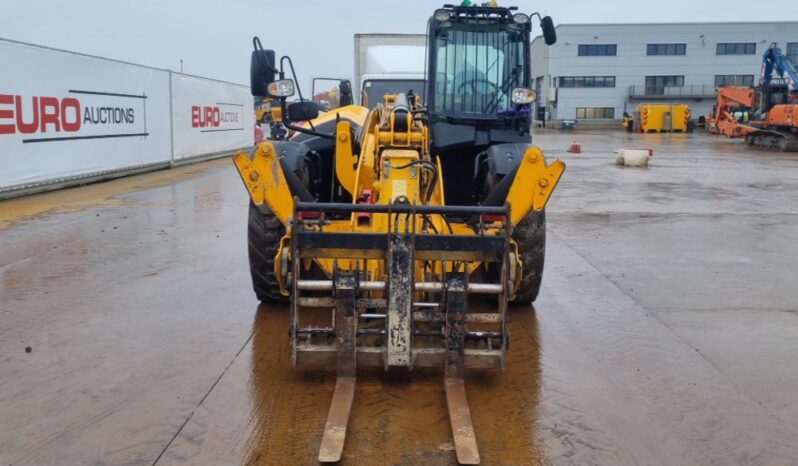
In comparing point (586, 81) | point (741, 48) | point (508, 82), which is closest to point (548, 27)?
point (508, 82)

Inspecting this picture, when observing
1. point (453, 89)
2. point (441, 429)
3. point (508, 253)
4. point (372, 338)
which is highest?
point (453, 89)

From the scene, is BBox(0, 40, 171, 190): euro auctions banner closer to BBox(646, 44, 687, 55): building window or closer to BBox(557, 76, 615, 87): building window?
BBox(557, 76, 615, 87): building window

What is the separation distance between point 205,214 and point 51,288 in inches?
194

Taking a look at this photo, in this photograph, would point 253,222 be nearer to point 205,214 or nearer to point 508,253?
point 508,253

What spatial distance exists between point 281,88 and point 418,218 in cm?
152

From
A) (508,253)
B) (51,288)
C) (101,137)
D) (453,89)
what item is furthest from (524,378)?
(101,137)

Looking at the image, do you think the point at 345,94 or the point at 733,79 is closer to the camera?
the point at 345,94

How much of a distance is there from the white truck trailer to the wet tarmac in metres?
4.38

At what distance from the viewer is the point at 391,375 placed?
4754 millimetres

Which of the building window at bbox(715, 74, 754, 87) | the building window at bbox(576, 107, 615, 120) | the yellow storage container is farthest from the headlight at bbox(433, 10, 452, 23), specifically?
the building window at bbox(715, 74, 754, 87)

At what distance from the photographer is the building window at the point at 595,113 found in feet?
211

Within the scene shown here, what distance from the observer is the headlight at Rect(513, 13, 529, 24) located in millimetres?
6832

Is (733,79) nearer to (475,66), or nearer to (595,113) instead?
(595,113)

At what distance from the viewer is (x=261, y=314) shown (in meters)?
6.13
